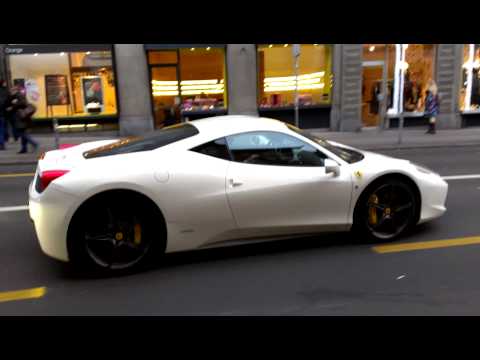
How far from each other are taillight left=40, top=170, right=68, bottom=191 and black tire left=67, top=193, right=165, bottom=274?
0.38 metres

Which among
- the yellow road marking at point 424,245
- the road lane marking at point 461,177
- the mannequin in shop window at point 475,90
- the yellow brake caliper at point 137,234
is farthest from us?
the mannequin in shop window at point 475,90

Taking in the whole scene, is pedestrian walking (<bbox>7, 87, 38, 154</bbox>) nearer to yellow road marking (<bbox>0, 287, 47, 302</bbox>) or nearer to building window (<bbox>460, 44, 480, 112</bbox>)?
yellow road marking (<bbox>0, 287, 47, 302</bbox>)

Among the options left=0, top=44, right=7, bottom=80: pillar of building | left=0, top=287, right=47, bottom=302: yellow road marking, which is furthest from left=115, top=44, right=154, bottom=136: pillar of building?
left=0, top=287, right=47, bottom=302: yellow road marking

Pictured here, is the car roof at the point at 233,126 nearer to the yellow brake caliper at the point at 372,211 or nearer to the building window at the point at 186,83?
the yellow brake caliper at the point at 372,211

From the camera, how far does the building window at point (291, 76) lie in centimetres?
1614

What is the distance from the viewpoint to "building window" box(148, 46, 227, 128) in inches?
615

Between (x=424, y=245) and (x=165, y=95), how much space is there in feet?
41.1

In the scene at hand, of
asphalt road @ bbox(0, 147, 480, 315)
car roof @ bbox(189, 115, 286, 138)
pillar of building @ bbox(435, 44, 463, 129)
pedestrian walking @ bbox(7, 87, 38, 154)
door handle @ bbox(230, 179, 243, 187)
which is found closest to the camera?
asphalt road @ bbox(0, 147, 480, 315)

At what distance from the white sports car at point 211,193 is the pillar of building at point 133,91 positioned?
1060 centimetres

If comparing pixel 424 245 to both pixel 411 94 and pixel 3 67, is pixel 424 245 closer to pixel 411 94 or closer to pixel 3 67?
pixel 411 94

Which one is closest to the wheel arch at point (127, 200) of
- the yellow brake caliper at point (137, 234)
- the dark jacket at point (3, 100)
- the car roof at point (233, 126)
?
the yellow brake caliper at point (137, 234)


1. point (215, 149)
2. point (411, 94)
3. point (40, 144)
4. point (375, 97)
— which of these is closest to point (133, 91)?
point (40, 144)

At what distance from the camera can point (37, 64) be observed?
15.0m

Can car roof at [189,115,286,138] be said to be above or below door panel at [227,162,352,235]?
above
